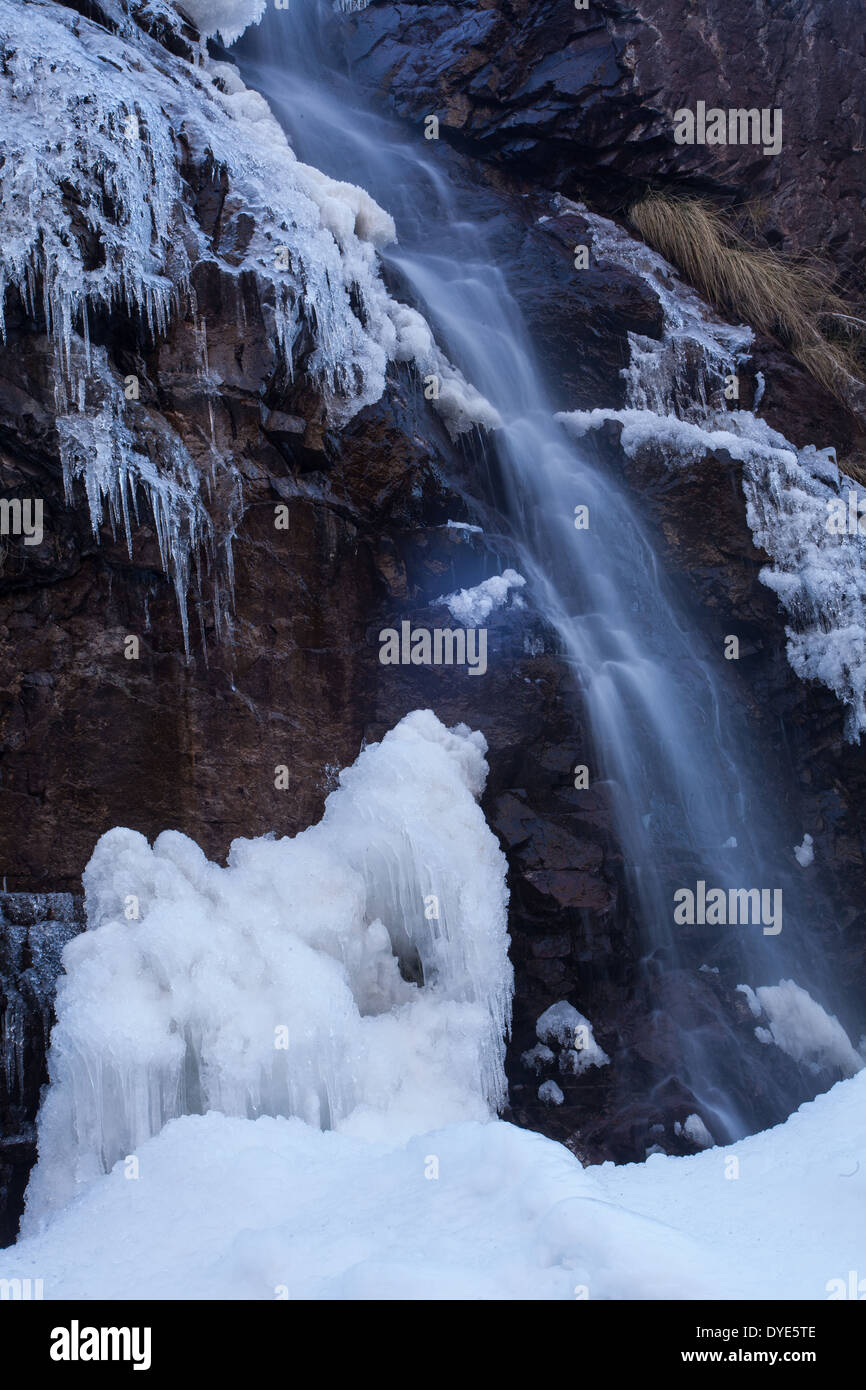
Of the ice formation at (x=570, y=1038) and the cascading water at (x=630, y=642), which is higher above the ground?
the cascading water at (x=630, y=642)

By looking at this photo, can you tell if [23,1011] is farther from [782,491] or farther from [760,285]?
[760,285]

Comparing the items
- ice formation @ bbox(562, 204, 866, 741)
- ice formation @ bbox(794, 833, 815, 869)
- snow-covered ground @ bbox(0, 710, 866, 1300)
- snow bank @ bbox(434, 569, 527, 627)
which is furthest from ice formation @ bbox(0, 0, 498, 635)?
ice formation @ bbox(794, 833, 815, 869)

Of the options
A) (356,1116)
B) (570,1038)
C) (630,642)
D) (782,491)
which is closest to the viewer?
(356,1116)

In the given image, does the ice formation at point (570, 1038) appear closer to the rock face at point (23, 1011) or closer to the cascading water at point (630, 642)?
the cascading water at point (630, 642)

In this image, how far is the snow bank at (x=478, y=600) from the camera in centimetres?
538

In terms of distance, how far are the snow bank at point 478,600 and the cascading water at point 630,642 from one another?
0.34 metres

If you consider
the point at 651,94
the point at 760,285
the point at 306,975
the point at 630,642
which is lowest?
the point at 306,975

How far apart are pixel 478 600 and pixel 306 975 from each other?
2.24 meters

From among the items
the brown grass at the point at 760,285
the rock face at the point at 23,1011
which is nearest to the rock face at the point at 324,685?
the rock face at the point at 23,1011

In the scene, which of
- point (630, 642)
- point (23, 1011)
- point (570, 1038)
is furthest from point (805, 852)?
point (23, 1011)

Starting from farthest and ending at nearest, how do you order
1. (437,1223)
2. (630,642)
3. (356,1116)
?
(630,642)
(356,1116)
(437,1223)

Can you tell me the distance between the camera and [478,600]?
5.42 meters

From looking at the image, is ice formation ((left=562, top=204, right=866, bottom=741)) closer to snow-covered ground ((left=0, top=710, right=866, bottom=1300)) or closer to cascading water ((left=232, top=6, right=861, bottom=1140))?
cascading water ((left=232, top=6, right=861, bottom=1140))

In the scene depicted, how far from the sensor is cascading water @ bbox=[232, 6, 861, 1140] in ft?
17.5
